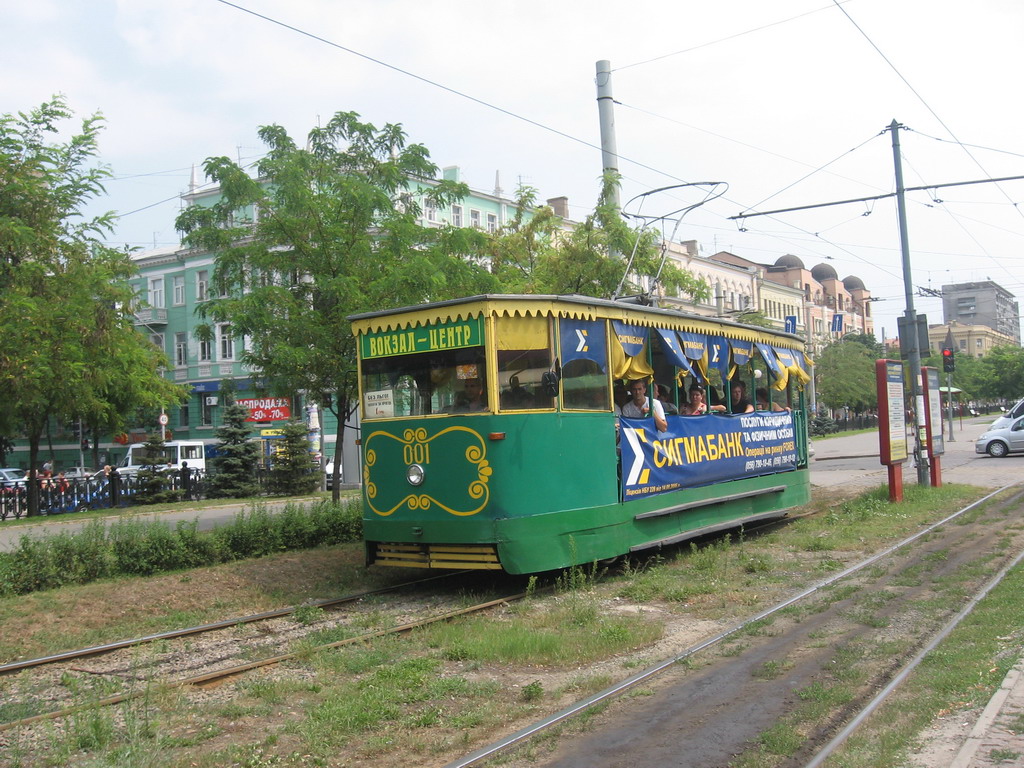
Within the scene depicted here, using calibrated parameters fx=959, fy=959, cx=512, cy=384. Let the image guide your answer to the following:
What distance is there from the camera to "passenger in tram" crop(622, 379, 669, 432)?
11719mm

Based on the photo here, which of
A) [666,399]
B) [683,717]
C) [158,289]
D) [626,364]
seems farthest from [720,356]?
[158,289]

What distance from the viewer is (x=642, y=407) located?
38.9ft

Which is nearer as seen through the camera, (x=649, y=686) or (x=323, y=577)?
(x=649, y=686)

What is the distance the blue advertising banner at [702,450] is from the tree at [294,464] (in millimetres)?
18125

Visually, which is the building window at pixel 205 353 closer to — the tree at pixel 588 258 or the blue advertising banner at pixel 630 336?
the tree at pixel 588 258

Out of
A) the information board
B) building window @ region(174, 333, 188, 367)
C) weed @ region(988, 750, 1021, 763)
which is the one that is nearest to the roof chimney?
building window @ region(174, 333, 188, 367)

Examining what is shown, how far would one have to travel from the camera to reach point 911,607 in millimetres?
9078

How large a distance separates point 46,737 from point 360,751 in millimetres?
1978

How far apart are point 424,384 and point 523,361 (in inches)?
44.6

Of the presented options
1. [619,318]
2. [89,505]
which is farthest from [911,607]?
[89,505]

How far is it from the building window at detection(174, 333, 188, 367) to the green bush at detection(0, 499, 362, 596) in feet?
137

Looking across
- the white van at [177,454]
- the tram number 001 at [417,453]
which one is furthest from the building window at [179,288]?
the tram number 001 at [417,453]

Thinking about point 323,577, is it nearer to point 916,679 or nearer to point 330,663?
point 330,663

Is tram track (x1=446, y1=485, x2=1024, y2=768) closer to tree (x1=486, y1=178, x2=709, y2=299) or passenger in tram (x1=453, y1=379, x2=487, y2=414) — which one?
passenger in tram (x1=453, y1=379, x2=487, y2=414)
